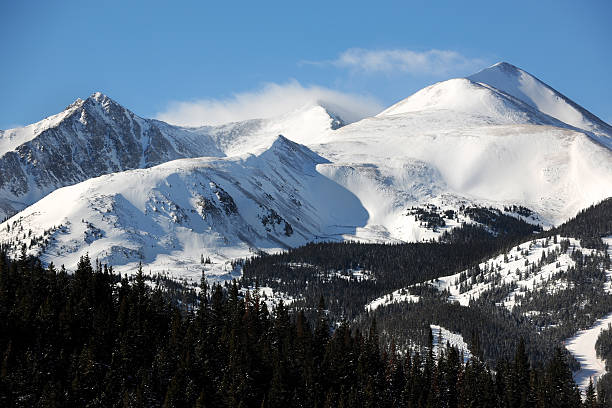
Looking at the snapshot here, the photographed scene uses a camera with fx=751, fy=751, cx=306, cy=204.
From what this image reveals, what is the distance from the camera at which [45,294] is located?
522 feet

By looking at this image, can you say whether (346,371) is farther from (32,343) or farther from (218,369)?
(32,343)

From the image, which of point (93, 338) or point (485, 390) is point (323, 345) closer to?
point (485, 390)

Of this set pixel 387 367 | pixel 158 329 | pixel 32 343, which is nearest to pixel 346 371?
pixel 387 367

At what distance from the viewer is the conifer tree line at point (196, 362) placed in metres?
129

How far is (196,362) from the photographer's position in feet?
459

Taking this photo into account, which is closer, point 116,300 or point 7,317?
point 7,317

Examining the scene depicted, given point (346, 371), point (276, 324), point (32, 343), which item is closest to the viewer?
point (32, 343)

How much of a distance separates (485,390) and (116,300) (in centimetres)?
8312

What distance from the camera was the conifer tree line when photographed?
5074 inches

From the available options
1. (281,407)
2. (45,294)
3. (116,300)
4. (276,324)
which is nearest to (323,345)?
(276,324)

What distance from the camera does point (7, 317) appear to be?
141250mm

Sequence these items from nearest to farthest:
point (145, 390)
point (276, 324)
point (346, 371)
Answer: point (145, 390) < point (346, 371) < point (276, 324)

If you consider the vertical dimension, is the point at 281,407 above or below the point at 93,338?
below

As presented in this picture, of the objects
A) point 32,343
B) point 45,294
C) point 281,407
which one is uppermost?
point 45,294
